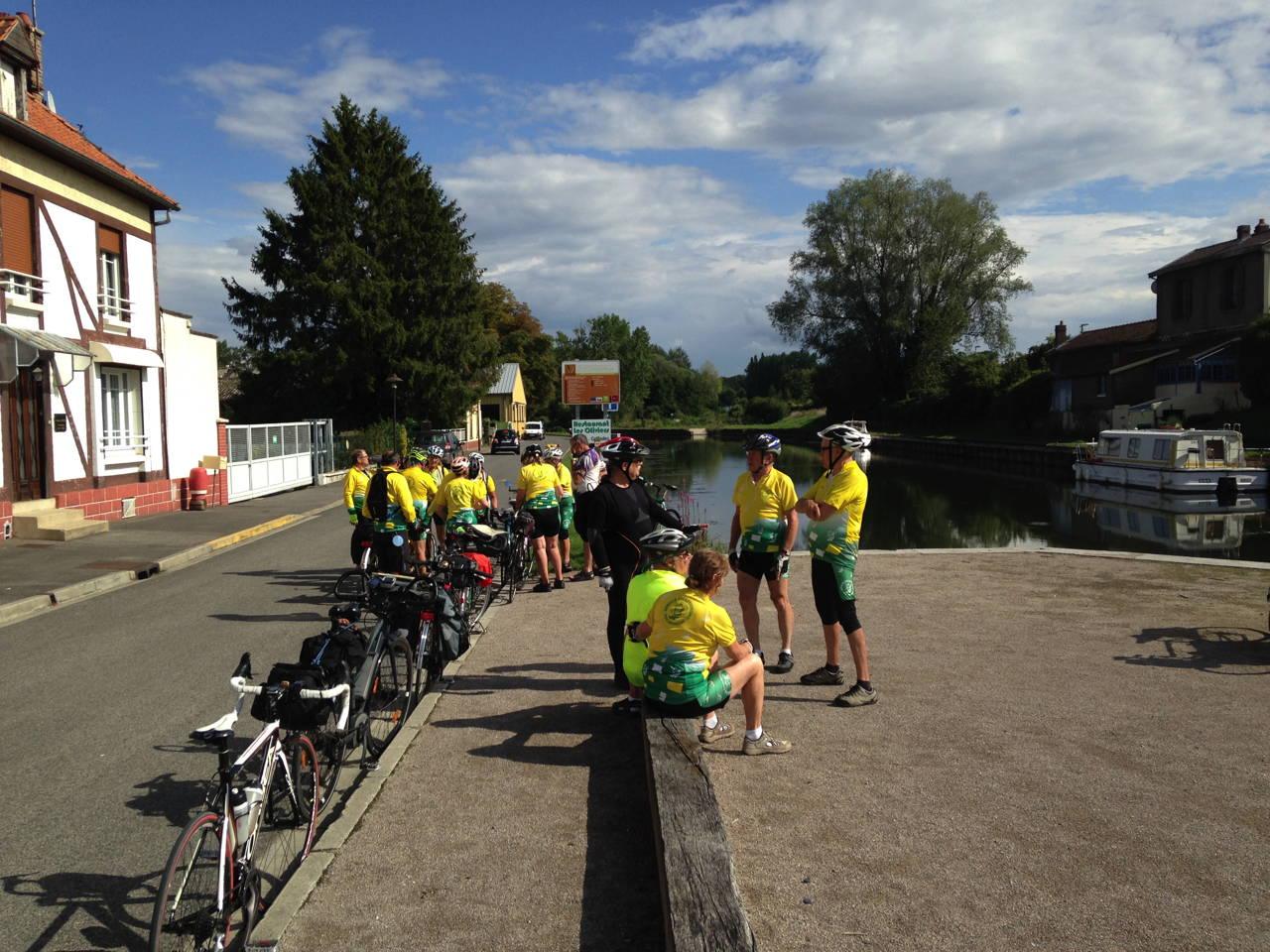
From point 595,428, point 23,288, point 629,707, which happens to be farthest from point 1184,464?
point 23,288

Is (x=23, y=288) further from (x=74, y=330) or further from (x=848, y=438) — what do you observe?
(x=848, y=438)

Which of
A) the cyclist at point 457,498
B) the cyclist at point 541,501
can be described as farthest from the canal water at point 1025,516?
the cyclist at point 457,498

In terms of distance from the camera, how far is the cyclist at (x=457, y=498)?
10602mm

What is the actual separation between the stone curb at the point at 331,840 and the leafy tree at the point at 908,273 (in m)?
62.5

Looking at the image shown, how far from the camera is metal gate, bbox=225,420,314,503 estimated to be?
26.8 m

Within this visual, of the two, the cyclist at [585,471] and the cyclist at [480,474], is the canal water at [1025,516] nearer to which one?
the cyclist at [585,471]

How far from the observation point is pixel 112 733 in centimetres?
670

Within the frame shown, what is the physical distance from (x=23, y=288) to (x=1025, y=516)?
27.6m

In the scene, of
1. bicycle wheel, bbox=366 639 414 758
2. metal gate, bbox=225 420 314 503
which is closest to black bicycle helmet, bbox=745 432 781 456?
bicycle wheel, bbox=366 639 414 758

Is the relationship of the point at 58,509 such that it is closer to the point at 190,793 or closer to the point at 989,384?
the point at 190,793

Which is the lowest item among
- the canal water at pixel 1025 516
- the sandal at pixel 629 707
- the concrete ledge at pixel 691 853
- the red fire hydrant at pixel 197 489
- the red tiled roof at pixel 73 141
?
the canal water at pixel 1025 516

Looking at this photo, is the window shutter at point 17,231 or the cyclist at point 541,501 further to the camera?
the window shutter at point 17,231

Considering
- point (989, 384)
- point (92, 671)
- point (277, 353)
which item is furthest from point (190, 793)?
point (989, 384)

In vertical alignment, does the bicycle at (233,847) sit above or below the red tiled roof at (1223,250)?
below
